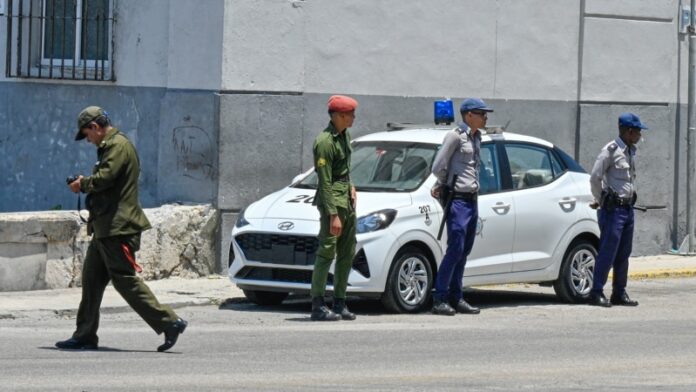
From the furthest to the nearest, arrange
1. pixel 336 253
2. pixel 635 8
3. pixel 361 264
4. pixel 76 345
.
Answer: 1. pixel 635 8
2. pixel 361 264
3. pixel 336 253
4. pixel 76 345

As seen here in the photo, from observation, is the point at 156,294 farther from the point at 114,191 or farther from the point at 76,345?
the point at 114,191

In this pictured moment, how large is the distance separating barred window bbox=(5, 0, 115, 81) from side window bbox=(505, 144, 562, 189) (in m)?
4.92

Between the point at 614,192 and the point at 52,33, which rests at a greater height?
the point at 52,33

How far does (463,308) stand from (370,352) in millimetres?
2820

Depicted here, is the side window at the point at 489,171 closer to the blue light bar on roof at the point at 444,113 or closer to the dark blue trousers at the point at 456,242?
the dark blue trousers at the point at 456,242

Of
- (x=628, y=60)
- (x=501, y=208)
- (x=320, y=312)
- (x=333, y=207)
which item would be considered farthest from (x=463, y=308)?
(x=628, y=60)

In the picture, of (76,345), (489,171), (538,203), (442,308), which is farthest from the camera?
(538,203)

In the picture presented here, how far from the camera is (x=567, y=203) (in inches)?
588

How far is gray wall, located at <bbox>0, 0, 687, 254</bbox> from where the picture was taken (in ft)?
55.1

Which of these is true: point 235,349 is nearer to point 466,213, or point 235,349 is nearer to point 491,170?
point 466,213

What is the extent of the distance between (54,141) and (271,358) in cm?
720

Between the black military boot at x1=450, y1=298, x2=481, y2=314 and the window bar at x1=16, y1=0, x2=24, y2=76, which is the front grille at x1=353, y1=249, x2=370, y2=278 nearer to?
the black military boot at x1=450, y1=298, x2=481, y2=314

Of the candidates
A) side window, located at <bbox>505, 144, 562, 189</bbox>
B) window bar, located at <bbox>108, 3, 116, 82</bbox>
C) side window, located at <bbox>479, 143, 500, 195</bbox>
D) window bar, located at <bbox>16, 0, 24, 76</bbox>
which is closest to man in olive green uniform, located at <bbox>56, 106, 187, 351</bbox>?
side window, located at <bbox>479, 143, 500, 195</bbox>

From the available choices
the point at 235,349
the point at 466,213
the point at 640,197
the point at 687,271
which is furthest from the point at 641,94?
the point at 235,349
